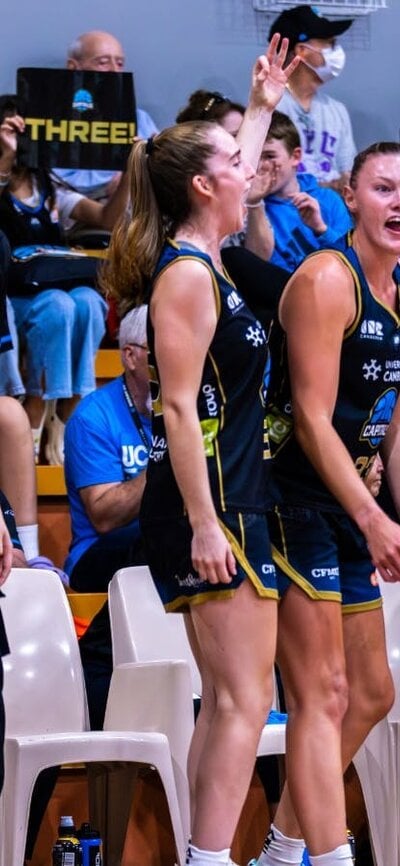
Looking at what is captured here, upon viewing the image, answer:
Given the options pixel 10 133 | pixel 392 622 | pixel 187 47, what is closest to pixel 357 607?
pixel 392 622

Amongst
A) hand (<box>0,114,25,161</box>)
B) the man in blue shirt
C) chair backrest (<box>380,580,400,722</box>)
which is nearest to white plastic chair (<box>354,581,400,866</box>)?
chair backrest (<box>380,580,400,722</box>)

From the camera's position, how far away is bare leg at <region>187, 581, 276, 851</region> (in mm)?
2682

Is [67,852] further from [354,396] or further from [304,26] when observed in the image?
[304,26]

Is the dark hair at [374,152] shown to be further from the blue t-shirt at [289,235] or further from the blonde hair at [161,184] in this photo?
the blue t-shirt at [289,235]

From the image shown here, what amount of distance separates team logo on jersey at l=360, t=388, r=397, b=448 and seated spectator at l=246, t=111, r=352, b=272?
225 centimetres

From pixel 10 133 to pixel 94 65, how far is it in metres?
1.01

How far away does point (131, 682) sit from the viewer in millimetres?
3711

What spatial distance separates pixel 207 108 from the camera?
5.22 metres

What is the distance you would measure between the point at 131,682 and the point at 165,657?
0.29m

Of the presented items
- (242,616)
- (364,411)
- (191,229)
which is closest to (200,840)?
(242,616)

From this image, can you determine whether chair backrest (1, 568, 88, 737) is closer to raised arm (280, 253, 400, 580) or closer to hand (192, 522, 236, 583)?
raised arm (280, 253, 400, 580)

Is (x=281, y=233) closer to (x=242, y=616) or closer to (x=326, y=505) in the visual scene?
(x=326, y=505)

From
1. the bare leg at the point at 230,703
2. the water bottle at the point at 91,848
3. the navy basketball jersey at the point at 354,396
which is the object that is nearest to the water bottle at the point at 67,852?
the water bottle at the point at 91,848

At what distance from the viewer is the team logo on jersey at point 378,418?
3.16 metres
